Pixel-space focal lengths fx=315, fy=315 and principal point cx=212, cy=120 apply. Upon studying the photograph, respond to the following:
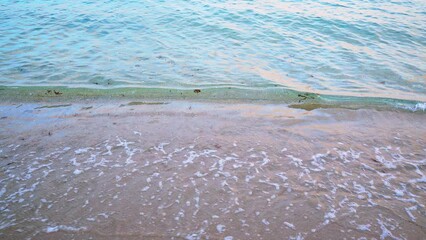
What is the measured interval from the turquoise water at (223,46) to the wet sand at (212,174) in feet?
4.42

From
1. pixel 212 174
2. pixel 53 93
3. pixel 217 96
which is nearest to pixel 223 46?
pixel 217 96

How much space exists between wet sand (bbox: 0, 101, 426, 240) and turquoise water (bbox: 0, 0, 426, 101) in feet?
4.42

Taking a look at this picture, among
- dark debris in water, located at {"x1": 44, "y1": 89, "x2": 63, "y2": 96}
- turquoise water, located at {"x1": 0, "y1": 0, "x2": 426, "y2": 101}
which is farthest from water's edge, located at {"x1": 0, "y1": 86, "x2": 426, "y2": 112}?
turquoise water, located at {"x1": 0, "y1": 0, "x2": 426, "y2": 101}

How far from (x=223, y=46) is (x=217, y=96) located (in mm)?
2685

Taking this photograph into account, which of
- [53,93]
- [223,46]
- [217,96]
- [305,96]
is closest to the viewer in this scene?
[305,96]

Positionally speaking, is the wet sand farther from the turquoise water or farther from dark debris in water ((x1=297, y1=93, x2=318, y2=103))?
the turquoise water

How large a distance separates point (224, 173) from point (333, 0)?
11.2 metres

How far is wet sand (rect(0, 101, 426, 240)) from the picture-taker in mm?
2816

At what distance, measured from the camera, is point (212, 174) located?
3.51m

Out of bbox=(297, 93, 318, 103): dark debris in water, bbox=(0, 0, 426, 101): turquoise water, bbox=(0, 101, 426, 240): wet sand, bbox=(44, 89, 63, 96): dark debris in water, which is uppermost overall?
bbox=(0, 0, 426, 101): turquoise water

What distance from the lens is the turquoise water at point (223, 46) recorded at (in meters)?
6.29

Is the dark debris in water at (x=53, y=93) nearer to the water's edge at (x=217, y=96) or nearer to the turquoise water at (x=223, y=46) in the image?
the water's edge at (x=217, y=96)

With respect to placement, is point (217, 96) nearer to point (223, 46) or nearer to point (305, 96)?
point (305, 96)

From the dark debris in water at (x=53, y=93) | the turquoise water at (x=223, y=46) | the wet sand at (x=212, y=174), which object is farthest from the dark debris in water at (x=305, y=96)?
the dark debris in water at (x=53, y=93)
